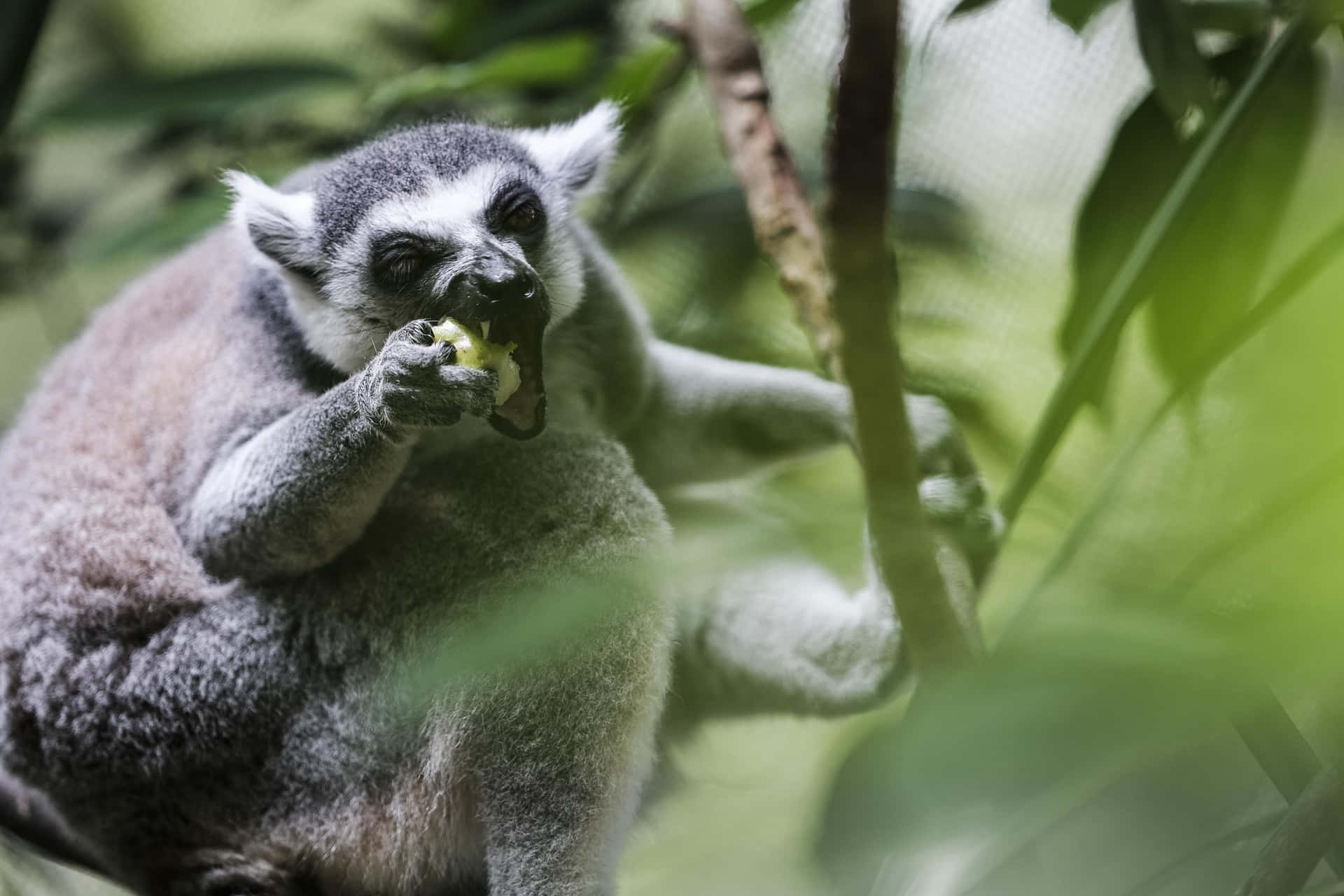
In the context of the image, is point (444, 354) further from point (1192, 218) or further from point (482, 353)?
point (1192, 218)

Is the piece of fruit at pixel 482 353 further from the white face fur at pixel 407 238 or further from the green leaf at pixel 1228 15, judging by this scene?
the green leaf at pixel 1228 15

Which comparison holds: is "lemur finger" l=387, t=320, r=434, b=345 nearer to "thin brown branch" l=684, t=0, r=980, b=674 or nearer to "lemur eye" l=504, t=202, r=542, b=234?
"lemur eye" l=504, t=202, r=542, b=234

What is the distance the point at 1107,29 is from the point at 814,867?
2.37 metres

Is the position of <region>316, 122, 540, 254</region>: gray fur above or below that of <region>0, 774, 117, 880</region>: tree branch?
above

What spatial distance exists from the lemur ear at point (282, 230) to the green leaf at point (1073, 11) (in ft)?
3.50

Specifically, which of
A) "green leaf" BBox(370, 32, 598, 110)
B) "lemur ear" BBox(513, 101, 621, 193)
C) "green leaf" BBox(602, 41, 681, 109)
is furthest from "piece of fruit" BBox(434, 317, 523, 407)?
"green leaf" BBox(370, 32, 598, 110)

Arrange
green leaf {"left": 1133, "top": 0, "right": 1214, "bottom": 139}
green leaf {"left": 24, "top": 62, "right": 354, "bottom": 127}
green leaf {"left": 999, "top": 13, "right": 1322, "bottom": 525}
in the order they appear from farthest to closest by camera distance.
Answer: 1. green leaf {"left": 24, "top": 62, "right": 354, "bottom": 127}
2. green leaf {"left": 1133, "top": 0, "right": 1214, "bottom": 139}
3. green leaf {"left": 999, "top": 13, "right": 1322, "bottom": 525}

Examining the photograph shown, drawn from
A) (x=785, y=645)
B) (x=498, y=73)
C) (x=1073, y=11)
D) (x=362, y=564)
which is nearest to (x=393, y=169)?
(x=362, y=564)

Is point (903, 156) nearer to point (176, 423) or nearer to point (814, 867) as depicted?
point (176, 423)

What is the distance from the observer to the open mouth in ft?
4.77

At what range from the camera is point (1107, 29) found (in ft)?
8.41

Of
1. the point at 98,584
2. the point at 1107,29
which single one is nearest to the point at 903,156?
the point at 1107,29

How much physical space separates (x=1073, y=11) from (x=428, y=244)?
2.92ft

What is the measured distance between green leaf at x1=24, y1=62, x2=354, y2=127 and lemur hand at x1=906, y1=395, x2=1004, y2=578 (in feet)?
5.76
